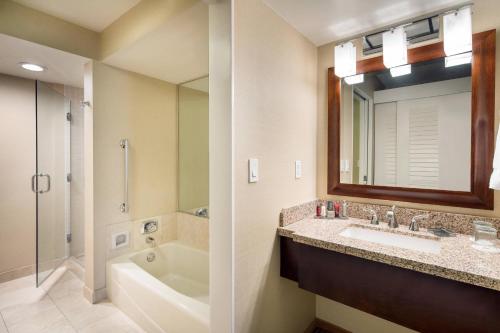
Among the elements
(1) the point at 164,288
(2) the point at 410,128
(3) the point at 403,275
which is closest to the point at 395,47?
(2) the point at 410,128

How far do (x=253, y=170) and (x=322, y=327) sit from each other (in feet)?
4.87

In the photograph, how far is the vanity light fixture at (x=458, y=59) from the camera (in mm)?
1414

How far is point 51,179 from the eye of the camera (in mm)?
2688

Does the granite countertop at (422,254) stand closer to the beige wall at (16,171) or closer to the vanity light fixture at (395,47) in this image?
the vanity light fixture at (395,47)

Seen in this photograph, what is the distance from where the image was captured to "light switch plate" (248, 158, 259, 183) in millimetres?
1325

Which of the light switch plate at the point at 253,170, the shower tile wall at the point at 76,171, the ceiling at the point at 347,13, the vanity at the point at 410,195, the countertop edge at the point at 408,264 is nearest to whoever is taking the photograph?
the countertop edge at the point at 408,264

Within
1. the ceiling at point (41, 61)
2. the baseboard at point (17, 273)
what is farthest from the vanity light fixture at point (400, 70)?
the baseboard at point (17, 273)

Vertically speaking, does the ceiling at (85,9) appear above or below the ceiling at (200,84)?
above

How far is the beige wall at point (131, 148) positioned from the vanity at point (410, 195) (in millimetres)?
1594

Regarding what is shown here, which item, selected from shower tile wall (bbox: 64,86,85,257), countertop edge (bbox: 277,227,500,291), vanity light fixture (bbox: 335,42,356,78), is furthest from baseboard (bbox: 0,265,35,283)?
vanity light fixture (bbox: 335,42,356,78)

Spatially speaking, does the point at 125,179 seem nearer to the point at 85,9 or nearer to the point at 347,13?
the point at 85,9

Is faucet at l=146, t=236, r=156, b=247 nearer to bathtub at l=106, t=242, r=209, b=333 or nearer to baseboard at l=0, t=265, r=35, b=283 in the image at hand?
bathtub at l=106, t=242, r=209, b=333

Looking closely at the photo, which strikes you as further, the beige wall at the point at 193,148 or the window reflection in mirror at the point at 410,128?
the beige wall at the point at 193,148

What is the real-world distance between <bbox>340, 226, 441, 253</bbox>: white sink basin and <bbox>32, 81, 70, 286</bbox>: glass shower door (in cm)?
290
